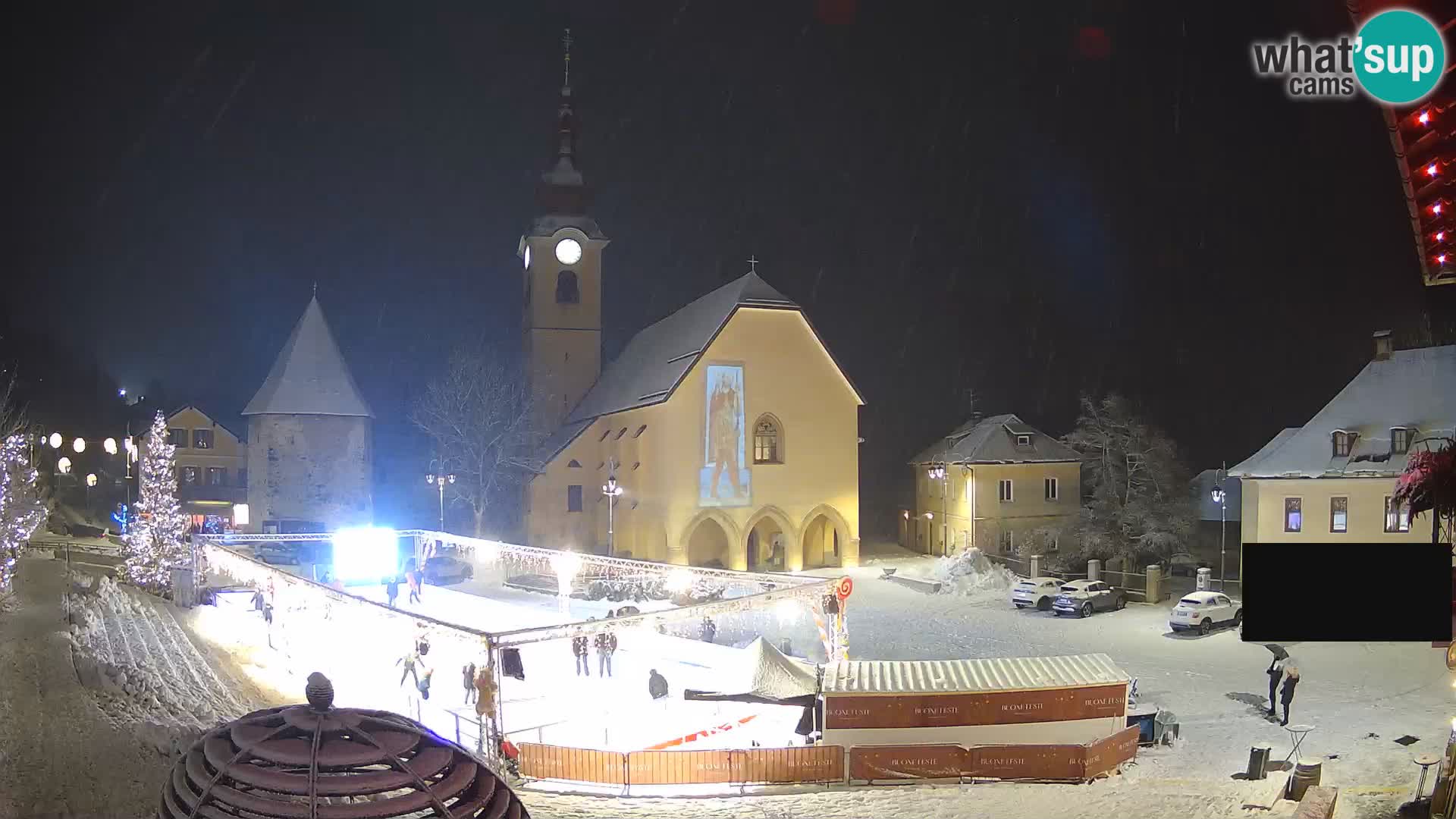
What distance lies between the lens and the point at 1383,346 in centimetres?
2902

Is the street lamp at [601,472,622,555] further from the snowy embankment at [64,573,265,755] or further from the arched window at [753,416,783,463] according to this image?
the snowy embankment at [64,573,265,755]

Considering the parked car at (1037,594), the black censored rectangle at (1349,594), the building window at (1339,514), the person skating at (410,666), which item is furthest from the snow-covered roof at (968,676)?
the building window at (1339,514)

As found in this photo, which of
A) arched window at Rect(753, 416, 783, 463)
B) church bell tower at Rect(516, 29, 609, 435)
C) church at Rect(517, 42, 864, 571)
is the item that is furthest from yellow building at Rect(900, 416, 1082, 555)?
church bell tower at Rect(516, 29, 609, 435)

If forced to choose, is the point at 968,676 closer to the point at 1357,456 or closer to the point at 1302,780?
the point at 1302,780

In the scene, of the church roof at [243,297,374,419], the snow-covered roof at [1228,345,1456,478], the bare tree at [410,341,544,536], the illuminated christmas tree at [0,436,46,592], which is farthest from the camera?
the bare tree at [410,341,544,536]

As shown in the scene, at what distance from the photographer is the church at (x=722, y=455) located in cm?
3466

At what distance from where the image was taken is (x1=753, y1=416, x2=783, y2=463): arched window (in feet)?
117

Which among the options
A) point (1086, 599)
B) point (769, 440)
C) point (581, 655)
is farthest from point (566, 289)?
point (581, 655)

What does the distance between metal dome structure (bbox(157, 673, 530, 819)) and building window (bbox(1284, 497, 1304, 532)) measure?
2904 centimetres

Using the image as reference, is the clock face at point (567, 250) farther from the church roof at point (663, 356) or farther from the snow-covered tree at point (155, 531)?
the snow-covered tree at point (155, 531)

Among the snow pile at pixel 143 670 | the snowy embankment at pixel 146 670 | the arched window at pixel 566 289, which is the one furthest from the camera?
the arched window at pixel 566 289

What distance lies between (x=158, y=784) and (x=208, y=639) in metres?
12.9

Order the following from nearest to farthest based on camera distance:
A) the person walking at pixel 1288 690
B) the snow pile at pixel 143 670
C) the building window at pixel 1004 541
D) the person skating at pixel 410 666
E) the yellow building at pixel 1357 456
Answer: the snow pile at pixel 143 670 < the person walking at pixel 1288 690 < the person skating at pixel 410 666 < the yellow building at pixel 1357 456 < the building window at pixel 1004 541

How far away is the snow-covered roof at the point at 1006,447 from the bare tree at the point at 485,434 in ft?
59.0
